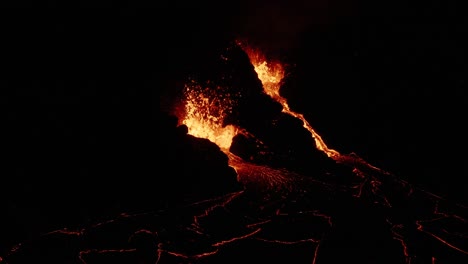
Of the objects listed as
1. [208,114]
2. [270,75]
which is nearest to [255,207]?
[208,114]

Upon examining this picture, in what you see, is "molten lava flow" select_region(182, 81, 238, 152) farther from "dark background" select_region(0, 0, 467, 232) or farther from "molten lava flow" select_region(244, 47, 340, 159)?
"molten lava flow" select_region(244, 47, 340, 159)

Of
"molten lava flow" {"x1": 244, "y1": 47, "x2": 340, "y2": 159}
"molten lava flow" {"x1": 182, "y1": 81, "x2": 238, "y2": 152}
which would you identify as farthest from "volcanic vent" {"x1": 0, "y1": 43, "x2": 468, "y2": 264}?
"molten lava flow" {"x1": 244, "y1": 47, "x2": 340, "y2": 159}

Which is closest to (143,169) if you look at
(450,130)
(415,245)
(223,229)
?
(223,229)

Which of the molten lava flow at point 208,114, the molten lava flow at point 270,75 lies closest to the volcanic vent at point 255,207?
the molten lava flow at point 208,114

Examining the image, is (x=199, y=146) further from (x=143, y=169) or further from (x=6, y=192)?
(x=6, y=192)

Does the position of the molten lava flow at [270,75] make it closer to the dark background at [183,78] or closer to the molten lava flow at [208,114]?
the dark background at [183,78]
